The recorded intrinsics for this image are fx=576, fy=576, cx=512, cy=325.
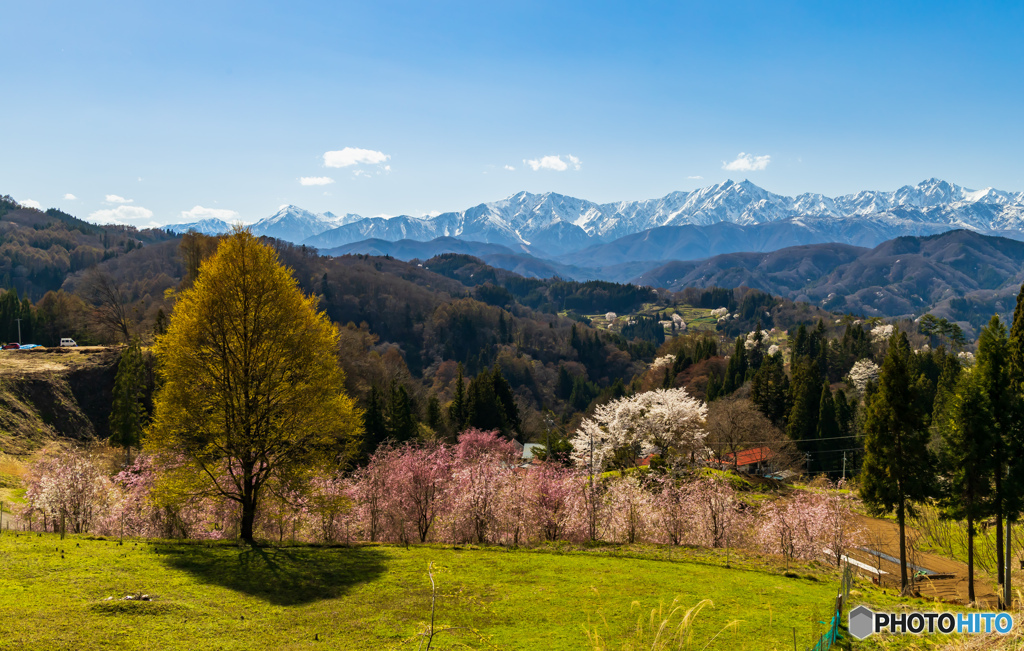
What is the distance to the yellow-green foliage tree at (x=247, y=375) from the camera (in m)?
16.2

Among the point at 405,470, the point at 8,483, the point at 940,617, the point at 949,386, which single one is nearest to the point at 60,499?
the point at 405,470

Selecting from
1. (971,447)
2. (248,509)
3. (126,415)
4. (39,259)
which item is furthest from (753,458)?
(39,259)

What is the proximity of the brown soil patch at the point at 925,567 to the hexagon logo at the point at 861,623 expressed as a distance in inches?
461

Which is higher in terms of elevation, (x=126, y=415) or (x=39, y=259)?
(x=39, y=259)

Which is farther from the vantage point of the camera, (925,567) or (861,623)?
(925,567)

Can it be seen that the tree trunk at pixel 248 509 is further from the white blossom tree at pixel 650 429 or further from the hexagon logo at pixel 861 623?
the white blossom tree at pixel 650 429

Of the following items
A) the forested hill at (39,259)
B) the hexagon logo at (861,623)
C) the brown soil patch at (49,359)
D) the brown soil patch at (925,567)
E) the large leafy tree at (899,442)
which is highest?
the forested hill at (39,259)

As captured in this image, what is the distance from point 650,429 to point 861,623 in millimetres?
32691

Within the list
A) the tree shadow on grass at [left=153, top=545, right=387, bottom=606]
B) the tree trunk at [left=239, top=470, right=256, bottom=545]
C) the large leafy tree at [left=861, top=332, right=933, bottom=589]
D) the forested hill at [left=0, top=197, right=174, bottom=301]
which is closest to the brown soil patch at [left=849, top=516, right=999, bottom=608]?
the large leafy tree at [left=861, top=332, right=933, bottom=589]

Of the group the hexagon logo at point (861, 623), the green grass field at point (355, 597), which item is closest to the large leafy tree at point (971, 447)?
the green grass field at point (355, 597)

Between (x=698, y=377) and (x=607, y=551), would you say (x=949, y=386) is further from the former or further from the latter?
(x=607, y=551)

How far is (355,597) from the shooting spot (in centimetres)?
1231

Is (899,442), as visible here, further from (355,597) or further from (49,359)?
(49,359)

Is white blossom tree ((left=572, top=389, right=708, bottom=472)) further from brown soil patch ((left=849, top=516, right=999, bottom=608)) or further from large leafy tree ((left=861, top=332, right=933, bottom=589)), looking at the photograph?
large leafy tree ((left=861, top=332, right=933, bottom=589))
